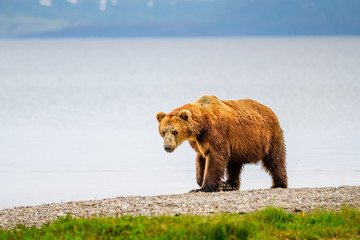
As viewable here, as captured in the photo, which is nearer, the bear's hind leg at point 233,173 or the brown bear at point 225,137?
the brown bear at point 225,137

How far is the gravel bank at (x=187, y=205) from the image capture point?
10.1 meters

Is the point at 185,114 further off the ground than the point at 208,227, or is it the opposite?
the point at 185,114

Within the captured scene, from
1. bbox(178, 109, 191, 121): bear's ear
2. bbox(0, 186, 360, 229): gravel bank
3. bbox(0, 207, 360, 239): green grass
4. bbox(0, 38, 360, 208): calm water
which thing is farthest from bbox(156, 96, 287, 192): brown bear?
bbox(0, 207, 360, 239): green grass

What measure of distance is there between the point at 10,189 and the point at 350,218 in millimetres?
8133

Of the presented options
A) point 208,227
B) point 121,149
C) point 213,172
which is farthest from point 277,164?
point 121,149

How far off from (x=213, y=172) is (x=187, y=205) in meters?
1.77

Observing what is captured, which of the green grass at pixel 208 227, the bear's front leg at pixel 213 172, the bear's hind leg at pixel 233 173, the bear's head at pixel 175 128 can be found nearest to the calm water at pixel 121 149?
the bear's hind leg at pixel 233 173

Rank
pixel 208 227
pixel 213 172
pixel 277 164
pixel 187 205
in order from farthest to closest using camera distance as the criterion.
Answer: pixel 277 164 → pixel 213 172 → pixel 187 205 → pixel 208 227

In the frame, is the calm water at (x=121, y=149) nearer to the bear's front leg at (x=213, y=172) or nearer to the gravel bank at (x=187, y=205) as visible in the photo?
the bear's front leg at (x=213, y=172)

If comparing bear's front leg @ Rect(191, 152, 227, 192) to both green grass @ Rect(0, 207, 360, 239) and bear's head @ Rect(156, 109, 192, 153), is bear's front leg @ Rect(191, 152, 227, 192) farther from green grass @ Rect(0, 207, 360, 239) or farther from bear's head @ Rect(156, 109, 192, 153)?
green grass @ Rect(0, 207, 360, 239)

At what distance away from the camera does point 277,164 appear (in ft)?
42.9

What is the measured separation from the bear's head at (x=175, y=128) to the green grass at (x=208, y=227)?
8.03 ft

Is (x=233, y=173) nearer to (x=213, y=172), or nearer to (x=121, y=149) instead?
(x=213, y=172)

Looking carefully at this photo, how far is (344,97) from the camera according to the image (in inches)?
1673
